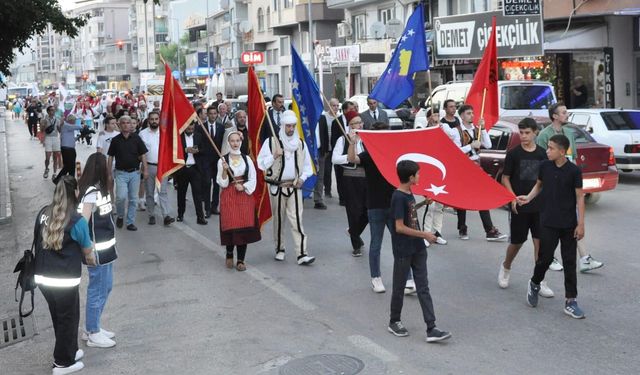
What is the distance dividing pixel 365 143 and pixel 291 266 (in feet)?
8.42

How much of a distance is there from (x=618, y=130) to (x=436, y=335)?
12.5 meters

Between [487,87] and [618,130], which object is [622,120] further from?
[487,87]

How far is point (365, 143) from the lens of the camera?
859 centimetres

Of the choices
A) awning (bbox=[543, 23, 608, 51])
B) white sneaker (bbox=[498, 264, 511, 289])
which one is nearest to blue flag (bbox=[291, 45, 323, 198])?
white sneaker (bbox=[498, 264, 511, 289])

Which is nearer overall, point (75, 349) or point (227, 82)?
point (75, 349)

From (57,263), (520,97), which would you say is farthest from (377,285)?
(520,97)

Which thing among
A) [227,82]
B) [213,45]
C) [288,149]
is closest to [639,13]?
[288,149]

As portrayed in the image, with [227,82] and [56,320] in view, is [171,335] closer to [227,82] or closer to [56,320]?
[56,320]

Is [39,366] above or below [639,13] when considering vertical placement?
below

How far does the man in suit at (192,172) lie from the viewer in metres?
14.2

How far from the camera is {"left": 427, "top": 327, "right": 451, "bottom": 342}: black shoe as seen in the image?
7.17m

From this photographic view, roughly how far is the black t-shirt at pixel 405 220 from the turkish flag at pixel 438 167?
77 cm

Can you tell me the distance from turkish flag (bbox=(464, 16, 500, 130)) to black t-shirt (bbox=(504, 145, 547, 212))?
2.82 m

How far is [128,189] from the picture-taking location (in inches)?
543
